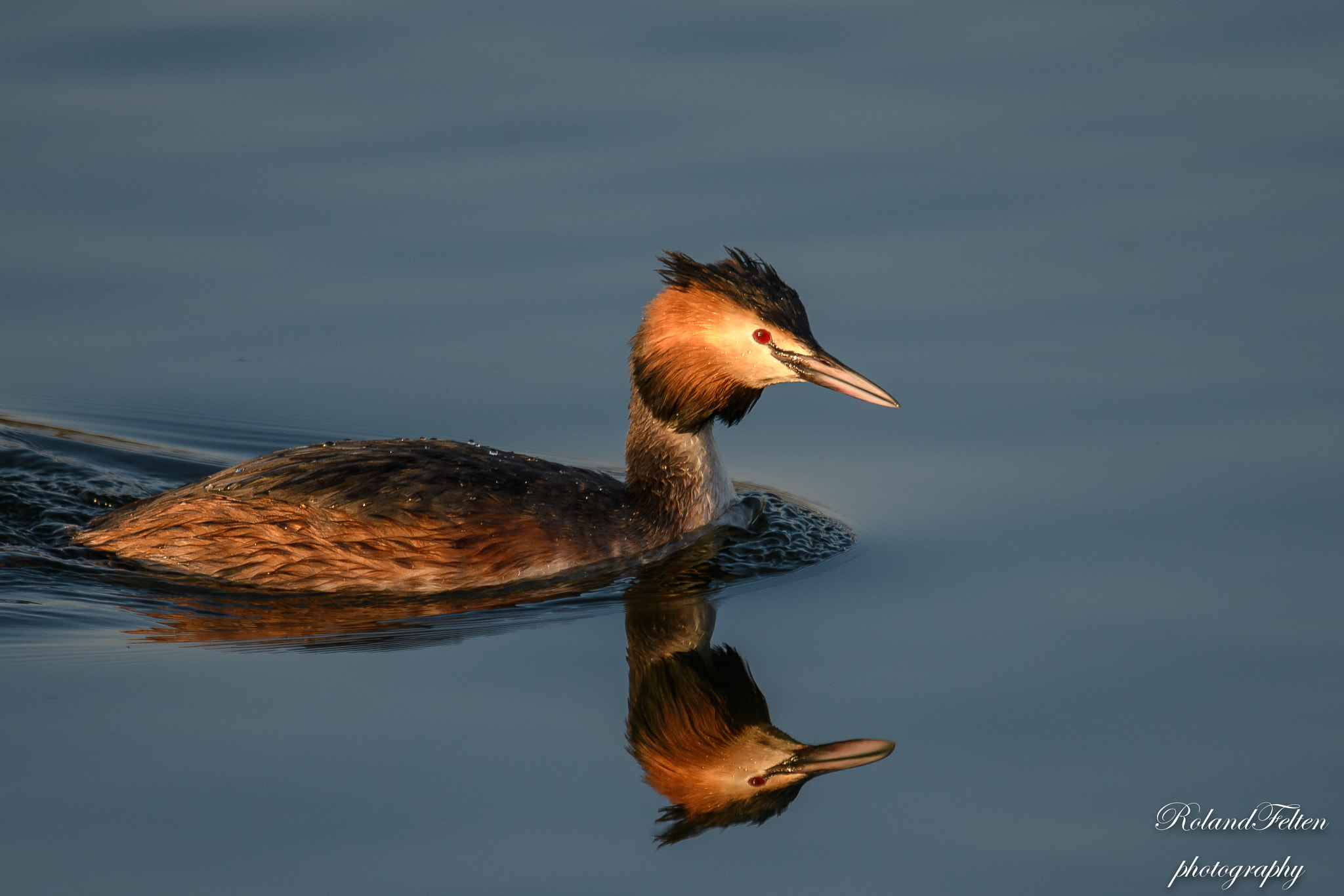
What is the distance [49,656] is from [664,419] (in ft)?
11.9

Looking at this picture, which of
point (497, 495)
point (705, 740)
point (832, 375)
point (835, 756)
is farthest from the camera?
point (832, 375)

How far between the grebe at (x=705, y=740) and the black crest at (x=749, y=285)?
5.76 ft

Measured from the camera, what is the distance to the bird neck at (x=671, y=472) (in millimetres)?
10031

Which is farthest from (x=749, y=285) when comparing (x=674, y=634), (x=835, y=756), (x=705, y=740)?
(x=835, y=756)

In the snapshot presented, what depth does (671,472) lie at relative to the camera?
10.1 m

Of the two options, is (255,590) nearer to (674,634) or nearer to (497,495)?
(497,495)

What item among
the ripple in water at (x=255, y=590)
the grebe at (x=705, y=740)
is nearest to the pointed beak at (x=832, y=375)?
the ripple in water at (x=255, y=590)

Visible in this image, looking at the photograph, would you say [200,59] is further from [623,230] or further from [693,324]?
[693,324]

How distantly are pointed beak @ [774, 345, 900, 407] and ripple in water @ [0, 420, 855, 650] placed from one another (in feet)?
2.85

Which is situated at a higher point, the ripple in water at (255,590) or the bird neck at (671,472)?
the bird neck at (671,472)

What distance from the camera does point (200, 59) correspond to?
1430 centimetres

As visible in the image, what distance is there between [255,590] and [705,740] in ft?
8.93

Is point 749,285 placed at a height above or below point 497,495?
above

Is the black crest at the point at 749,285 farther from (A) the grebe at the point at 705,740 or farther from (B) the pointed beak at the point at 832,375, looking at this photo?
(A) the grebe at the point at 705,740
